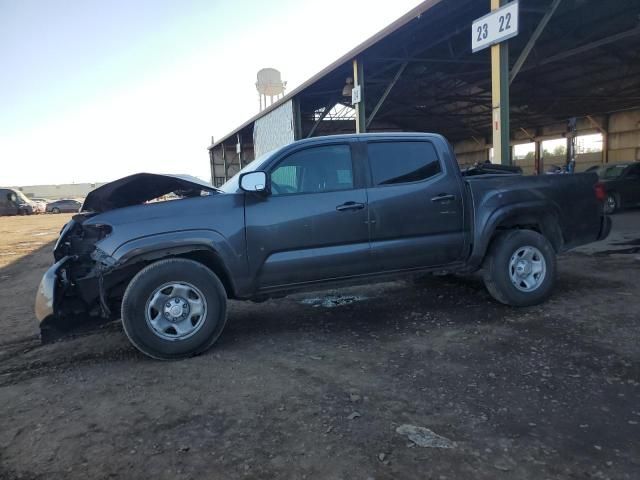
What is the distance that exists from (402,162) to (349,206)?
80 centimetres

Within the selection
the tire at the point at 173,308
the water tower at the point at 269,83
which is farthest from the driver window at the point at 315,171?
the water tower at the point at 269,83

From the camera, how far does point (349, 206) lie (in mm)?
4129

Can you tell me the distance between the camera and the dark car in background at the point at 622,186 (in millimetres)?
13578

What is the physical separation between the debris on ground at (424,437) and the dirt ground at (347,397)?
0.11ft

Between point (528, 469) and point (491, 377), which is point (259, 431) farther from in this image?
point (491, 377)

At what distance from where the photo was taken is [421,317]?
15.2 feet

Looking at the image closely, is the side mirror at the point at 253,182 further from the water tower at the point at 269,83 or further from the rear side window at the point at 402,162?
the water tower at the point at 269,83

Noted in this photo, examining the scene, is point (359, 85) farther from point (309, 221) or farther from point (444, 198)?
point (309, 221)

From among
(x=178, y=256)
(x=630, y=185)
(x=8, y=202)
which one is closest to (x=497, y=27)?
(x=178, y=256)

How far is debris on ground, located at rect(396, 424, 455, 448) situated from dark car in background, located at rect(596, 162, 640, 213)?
1381cm

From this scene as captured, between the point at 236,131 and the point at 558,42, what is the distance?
1636 cm

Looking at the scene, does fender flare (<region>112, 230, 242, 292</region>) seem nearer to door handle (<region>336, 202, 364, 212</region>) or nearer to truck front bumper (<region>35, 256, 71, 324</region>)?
truck front bumper (<region>35, 256, 71, 324</region>)

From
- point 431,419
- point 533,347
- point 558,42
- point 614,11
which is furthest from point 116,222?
point 558,42

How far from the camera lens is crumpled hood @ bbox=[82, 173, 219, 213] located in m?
4.40
